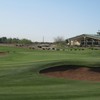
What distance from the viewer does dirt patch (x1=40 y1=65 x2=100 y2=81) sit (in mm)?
19641

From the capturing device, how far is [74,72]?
20.9 metres

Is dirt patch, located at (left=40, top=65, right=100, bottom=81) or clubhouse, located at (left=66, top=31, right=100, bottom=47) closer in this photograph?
dirt patch, located at (left=40, top=65, right=100, bottom=81)

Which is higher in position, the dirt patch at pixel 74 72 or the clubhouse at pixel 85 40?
the clubhouse at pixel 85 40

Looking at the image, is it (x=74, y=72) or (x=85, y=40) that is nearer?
(x=74, y=72)

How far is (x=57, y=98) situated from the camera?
40.6 feet

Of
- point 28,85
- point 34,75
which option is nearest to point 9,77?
point 34,75

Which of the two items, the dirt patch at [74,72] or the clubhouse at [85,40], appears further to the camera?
the clubhouse at [85,40]

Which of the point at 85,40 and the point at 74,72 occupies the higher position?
the point at 85,40

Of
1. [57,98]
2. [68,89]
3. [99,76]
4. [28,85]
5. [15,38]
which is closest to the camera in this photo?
[57,98]

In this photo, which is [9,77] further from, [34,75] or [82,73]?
[82,73]

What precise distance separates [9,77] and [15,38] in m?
145

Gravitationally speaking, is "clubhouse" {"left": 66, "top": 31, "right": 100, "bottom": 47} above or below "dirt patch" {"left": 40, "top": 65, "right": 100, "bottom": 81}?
above

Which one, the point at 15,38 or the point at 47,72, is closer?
the point at 47,72

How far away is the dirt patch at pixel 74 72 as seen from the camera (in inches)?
773
